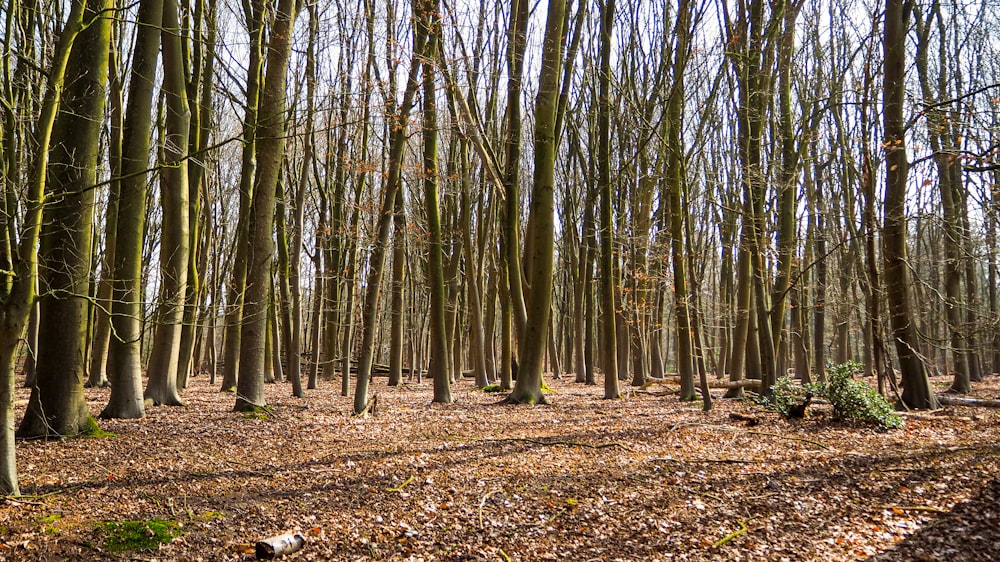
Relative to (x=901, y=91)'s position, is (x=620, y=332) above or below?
below

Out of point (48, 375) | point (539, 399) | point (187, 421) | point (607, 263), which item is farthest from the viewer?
point (607, 263)

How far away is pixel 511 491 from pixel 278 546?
7.39 ft

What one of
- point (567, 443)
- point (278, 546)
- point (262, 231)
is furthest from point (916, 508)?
point (262, 231)

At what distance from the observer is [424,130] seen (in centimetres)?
1126

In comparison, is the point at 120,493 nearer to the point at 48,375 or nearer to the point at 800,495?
the point at 48,375

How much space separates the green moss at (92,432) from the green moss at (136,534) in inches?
122

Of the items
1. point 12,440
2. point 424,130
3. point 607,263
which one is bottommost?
point 12,440

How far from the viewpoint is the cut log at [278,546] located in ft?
13.9

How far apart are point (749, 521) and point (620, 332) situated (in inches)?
704

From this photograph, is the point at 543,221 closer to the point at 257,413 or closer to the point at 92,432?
the point at 257,413

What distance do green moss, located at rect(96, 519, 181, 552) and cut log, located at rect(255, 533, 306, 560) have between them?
2.35 ft

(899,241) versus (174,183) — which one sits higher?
(174,183)

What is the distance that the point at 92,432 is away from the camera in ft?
24.1

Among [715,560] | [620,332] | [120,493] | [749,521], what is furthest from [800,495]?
[620,332]
